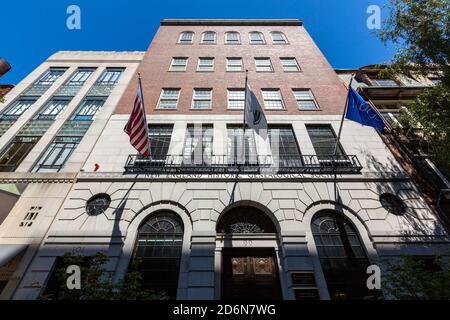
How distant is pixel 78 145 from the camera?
1269cm

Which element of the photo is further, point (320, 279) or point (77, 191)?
point (77, 191)

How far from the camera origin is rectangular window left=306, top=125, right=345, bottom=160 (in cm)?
1256

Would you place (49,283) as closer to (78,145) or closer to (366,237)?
(78,145)

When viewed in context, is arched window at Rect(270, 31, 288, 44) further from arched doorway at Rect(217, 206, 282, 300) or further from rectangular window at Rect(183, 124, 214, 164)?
arched doorway at Rect(217, 206, 282, 300)

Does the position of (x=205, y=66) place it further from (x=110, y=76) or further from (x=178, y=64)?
(x=110, y=76)

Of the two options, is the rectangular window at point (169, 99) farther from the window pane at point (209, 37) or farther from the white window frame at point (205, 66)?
the window pane at point (209, 37)

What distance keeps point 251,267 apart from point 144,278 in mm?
4340

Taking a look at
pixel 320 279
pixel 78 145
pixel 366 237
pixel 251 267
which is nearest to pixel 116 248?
pixel 251 267

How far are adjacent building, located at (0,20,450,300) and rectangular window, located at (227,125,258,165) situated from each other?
78 millimetres

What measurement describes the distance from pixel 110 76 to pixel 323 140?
1818 cm

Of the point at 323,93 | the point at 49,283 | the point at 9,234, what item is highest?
the point at 323,93

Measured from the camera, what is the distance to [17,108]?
1571cm

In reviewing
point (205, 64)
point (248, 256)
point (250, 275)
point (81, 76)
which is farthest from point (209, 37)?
point (250, 275)
